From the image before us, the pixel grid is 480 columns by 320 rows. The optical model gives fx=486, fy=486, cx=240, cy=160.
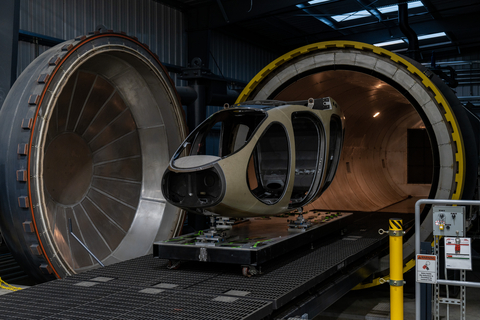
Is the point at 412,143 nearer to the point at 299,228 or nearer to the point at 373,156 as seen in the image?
the point at 373,156

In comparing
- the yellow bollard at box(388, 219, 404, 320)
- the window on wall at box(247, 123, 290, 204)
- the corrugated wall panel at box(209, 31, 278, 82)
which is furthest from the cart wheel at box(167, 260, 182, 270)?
the corrugated wall panel at box(209, 31, 278, 82)

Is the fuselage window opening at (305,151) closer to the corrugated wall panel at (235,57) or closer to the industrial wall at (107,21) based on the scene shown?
the industrial wall at (107,21)

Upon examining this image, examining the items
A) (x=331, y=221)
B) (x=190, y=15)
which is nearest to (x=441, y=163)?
(x=331, y=221)

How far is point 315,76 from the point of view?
899 centimetres

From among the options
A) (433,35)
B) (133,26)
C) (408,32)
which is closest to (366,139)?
(408,32)

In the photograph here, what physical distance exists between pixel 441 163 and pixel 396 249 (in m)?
3.00

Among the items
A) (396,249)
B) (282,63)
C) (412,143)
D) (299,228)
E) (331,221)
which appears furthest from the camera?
(412,143)

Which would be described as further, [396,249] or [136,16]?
[136,16]

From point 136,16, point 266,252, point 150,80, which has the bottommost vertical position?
point 266,252

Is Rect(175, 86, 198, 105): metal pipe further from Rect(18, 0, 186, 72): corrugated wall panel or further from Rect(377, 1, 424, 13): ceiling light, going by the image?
Rect(377, 1, 424, 13): ceiling light

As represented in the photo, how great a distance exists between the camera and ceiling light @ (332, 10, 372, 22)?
14945 mm

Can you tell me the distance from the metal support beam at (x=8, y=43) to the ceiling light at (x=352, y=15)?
10.6 metres

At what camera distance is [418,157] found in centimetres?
1525

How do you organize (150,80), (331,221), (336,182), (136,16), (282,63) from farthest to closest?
(136,16)
(336,182)
(282,63)
(150,80)
(331,221)
